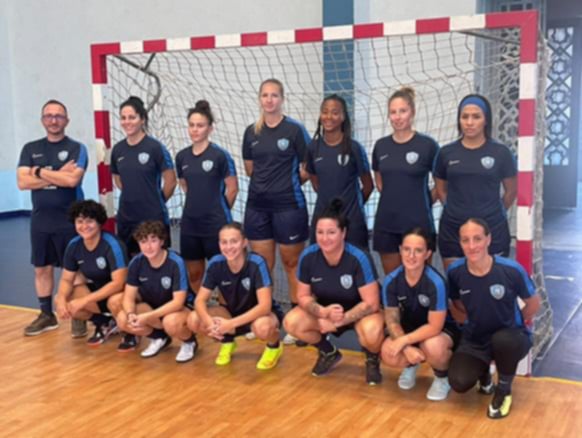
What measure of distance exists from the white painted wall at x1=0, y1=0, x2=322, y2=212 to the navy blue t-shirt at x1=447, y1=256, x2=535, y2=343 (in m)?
5.66

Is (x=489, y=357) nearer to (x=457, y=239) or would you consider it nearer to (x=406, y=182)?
(x=457, y=239)

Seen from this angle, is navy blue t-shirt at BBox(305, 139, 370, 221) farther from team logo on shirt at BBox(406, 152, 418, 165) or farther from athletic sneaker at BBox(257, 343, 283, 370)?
athletic sneaker at BBox(257, 343, 283, 370)

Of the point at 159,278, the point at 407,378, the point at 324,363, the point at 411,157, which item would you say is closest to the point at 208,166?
the point at 159,278

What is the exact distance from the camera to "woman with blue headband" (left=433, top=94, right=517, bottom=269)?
3.52 meters

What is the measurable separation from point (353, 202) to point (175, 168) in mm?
1313

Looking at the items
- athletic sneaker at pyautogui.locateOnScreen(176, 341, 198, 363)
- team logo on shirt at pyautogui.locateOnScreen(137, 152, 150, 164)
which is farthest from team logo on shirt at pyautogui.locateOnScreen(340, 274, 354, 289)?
team logo on shirt at pyautogui.locateOnScreen(137, 152, 150, 164)

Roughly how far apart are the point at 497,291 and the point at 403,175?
2.80 ft

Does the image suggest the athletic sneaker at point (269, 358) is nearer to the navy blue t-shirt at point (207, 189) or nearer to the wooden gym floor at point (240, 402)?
the wooden gym floor at point (240, 402)

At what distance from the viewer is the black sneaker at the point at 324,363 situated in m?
3.83

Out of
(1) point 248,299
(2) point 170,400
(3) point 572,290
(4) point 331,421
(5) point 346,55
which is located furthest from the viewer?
(5) point 346,55

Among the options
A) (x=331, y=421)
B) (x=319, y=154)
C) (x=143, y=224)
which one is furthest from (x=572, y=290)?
(x=143, y=224)

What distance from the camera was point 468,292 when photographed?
339cm

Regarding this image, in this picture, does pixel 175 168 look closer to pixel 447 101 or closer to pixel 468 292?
pixel 468 292

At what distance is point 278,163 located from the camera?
417cm
